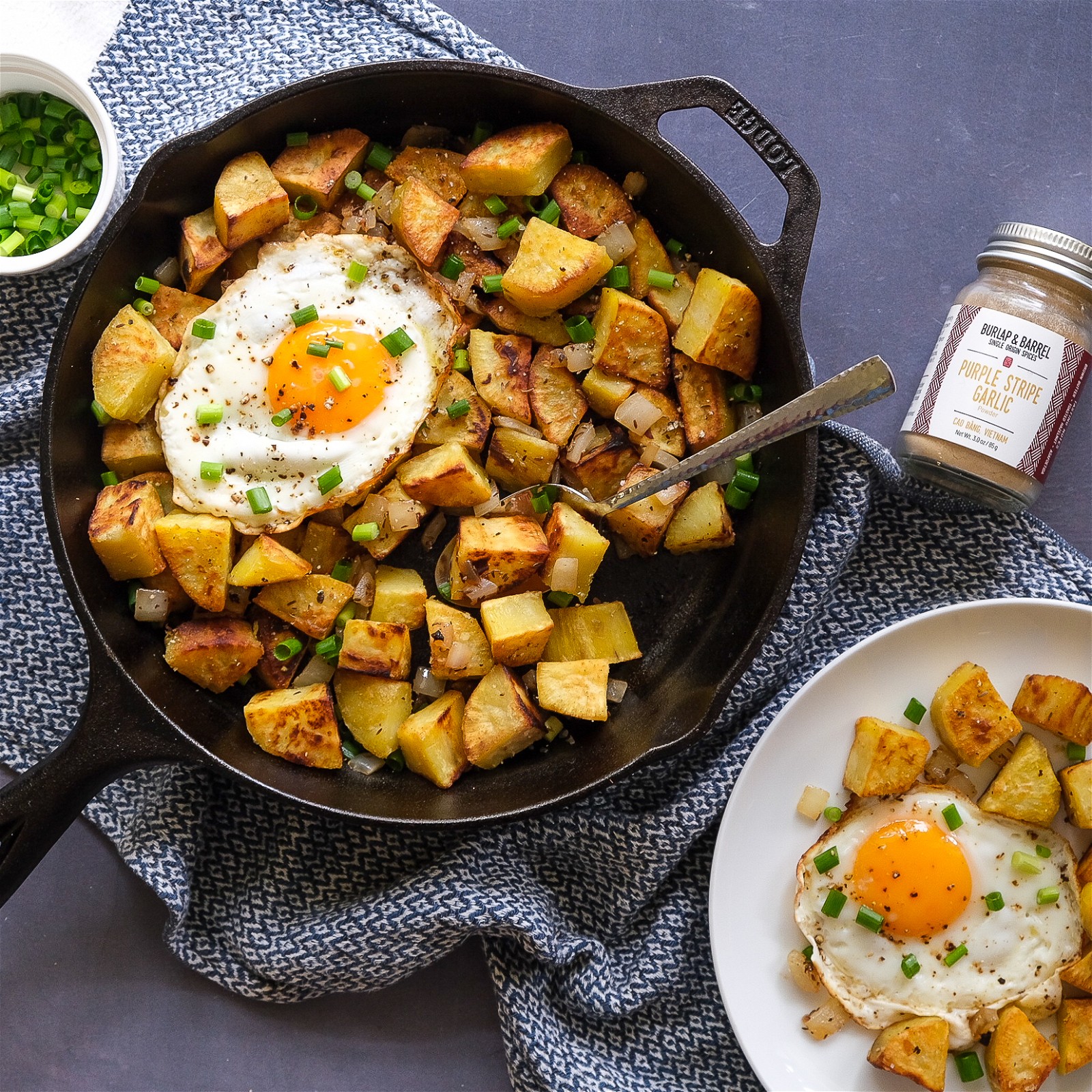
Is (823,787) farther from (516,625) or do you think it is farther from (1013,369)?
(1013,369)

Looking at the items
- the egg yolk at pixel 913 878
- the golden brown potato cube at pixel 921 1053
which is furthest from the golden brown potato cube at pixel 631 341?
the golden brown potato cube at pixel 921 1053

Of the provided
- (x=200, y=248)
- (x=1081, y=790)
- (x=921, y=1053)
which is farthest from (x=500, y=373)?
(x=921, y=1053)

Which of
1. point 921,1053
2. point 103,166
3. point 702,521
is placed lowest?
point 921,1053

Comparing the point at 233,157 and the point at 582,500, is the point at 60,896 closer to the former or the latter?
the point at 582,500

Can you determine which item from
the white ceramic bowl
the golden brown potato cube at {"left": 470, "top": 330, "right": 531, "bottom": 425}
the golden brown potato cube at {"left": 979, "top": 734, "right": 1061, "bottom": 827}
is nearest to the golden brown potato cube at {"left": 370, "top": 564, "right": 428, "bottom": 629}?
the golden brown potato cube at {"left": 470, "top": 330, "right": 531, "bottom": 425}

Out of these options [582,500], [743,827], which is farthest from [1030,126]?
[743,827]

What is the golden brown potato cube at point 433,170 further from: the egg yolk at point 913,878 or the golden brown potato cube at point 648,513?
the egg yolk at point 913,878
